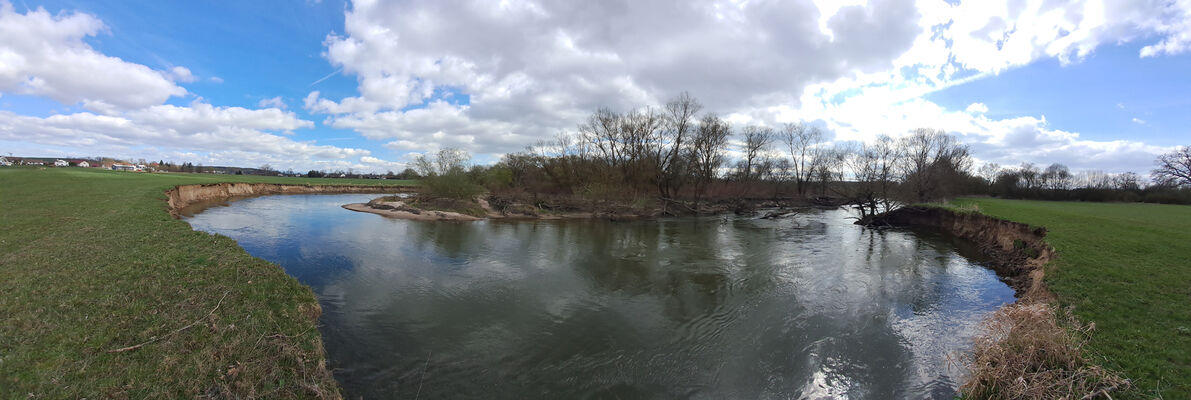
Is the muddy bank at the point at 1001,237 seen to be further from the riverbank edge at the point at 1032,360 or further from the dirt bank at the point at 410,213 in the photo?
the dirt bank at the point at 410,213

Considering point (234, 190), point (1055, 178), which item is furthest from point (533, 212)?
point (1055, 178)

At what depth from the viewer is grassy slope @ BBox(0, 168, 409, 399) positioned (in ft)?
14.4

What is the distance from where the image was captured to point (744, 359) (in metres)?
7.84

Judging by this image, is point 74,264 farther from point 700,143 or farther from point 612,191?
point 700,143

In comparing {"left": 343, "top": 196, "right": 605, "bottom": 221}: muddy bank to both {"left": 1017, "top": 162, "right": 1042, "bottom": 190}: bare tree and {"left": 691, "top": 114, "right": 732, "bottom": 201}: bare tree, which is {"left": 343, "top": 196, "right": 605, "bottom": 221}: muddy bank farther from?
{"left": 1017, "top": 162, "right": 1042, "bottom": 190}: bare tree

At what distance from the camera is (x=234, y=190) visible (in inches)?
1870

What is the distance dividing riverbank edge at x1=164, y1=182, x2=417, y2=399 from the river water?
600mm

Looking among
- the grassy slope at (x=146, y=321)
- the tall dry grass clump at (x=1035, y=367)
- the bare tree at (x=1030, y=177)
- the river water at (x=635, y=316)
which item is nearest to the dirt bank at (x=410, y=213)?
the river water at (x=635, y=316)

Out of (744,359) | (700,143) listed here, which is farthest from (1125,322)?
(700,143)

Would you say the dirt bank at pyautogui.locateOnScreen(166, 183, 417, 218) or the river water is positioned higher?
the dirt bank at pyautogui.locateOnScreen(166, 183, 417, 218)

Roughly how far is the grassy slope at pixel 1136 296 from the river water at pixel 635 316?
1.92 m

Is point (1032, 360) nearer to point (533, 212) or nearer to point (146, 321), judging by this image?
point (146, 321)

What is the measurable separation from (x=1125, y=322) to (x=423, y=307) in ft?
43.2

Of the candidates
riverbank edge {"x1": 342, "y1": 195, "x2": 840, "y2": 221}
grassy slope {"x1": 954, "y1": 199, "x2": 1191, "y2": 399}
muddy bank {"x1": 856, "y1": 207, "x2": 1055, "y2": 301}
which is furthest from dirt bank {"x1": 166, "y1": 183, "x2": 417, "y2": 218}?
muddy bank {"x1": 856, "y1": 207, "x2": 1055, "y2": 301}
